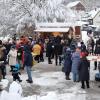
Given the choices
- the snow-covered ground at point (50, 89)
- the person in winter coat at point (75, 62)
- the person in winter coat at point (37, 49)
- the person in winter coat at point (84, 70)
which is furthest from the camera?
the person in winter coat at point (37, 49)

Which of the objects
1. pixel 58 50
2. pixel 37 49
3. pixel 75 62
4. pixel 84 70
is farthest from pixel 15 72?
pixel 37 49

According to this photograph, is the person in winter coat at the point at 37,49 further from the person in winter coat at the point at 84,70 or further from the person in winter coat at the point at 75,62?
the person in winter coat at the point at 84,70

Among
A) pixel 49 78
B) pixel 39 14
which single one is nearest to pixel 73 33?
pixel 39 14

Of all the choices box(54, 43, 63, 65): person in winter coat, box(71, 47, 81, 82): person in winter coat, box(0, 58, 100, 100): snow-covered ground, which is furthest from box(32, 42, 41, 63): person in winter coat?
box(71, 47, 81, 82): person in winter coat

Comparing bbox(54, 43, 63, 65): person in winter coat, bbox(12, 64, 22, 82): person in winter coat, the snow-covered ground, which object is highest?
bbox(54, 43, 63, 65): person in winter coat

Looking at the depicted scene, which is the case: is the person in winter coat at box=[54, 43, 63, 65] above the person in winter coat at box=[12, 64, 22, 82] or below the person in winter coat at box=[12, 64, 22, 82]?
above

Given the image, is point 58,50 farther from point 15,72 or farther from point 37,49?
point 15,72

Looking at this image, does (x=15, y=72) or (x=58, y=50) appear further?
(x=58, y=50)

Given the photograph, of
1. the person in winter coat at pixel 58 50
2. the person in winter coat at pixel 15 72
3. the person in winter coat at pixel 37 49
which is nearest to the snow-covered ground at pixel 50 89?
the person in winter coat at pixel 15 72

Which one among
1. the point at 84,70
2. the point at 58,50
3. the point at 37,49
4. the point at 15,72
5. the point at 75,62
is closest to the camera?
the point at 84,70

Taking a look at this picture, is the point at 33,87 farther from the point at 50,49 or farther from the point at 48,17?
the point at 48,17

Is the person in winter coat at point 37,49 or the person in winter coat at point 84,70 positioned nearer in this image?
the person in winter coat at point 84,70

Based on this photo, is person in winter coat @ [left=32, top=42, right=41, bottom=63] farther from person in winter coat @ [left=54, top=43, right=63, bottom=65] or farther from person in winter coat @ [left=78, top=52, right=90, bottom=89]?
person in winter coat @ [left=78, top=52, right=90, bottom=89]

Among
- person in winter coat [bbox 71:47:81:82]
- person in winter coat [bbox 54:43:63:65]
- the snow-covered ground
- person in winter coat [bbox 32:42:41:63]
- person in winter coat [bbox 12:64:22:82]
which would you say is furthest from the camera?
person in winter coat [bbox 32:42:41:63]
